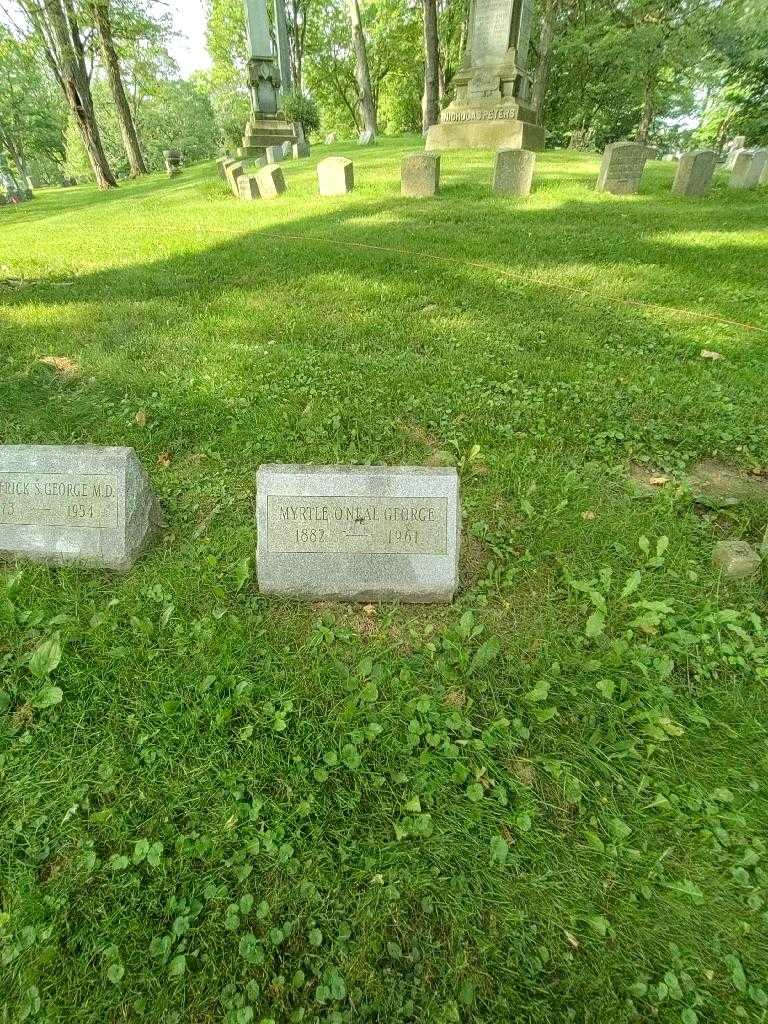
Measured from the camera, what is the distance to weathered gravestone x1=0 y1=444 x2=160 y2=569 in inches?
108

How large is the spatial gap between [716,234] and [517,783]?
9.44 m

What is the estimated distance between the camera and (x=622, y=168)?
1034cm

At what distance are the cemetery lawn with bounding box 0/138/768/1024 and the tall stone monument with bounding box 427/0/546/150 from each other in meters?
14.4

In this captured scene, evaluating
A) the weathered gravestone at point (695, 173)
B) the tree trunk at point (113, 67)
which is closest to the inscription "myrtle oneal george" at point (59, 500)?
the weathered gravestone at point (695, 173)

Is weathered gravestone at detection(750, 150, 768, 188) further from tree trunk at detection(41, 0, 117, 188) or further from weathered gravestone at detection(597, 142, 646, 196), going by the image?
tree trunk at detection(41, 0, 117, 188)

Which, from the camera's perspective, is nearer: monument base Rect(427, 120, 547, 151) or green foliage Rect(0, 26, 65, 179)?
monument base Rect(427, 120, 547, 151)

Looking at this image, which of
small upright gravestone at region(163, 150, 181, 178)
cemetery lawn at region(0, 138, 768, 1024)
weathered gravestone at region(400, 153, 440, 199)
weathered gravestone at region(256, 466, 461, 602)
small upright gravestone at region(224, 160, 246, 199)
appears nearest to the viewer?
cemetery lawn at region(0, 138, 768, 1024)

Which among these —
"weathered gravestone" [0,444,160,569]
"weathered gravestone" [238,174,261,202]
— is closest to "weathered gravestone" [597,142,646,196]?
"weathered gravestone" [238,174,261,202]

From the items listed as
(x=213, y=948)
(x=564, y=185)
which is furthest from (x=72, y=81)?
(x=213, y=948)

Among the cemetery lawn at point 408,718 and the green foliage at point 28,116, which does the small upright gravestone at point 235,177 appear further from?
the green foliage at point 28,116

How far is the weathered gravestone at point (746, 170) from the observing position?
35.3ft

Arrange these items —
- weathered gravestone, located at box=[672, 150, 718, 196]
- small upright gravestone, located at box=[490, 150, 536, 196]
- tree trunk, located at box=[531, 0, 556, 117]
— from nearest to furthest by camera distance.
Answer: weathered gravestone, located at box=[672, 150, 718, 196] < small upright gravestone, located at box=[490, 150, 536, 196] < tree trunk, located at box=[531, 0, 556, 117]

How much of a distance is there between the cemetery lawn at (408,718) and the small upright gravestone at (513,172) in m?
7.34

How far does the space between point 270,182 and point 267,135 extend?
13.4 meters
